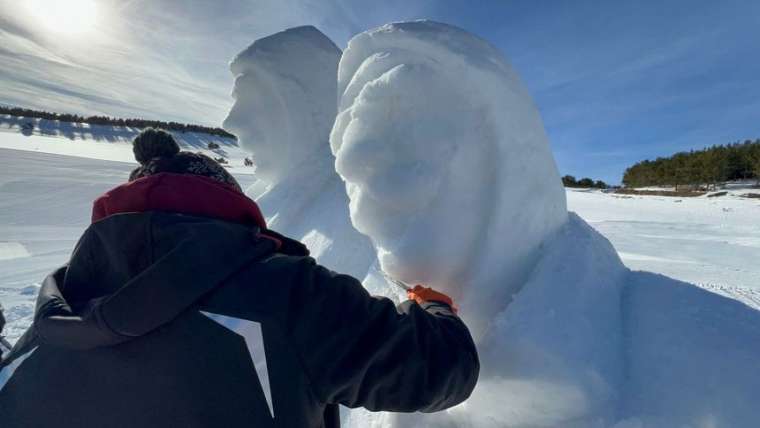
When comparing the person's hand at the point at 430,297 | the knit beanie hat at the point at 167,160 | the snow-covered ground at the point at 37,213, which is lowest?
the snow-covered ground at the point at 37,213

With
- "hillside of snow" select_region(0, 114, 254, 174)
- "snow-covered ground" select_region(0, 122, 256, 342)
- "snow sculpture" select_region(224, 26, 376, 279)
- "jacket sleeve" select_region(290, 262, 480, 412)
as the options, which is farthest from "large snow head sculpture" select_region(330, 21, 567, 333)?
"hillside of snow" select_region(0, 114, 254, 174)

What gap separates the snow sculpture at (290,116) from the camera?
11.4ft

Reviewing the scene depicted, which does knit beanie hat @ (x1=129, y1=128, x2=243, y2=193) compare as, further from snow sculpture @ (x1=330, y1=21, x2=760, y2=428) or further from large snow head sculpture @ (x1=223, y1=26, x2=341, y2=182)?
large snow head sculpture @ (x1=223, y1=26, x2=341, y2=182)

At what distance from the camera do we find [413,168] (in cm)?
145

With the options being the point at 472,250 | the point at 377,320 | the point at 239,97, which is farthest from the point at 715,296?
the point at 239,97

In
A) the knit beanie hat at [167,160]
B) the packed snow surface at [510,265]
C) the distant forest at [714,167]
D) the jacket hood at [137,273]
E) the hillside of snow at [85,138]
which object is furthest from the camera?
the distant forest at [714,167]

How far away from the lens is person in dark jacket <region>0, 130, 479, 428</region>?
2.44 feet

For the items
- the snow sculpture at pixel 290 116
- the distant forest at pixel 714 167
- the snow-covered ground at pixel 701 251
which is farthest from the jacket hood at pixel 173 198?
the distant forest at pixel 714 167

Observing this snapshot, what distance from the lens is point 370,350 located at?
0.85 metres

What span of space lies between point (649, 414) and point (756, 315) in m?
0.55

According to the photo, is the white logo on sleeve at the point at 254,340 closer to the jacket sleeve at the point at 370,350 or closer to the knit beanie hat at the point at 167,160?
the jacket sleeve at the point at 370,350

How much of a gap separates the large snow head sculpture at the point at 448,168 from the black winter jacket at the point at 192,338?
2.22 ft

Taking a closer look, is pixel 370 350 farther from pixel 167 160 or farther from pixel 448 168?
pixel 448 168

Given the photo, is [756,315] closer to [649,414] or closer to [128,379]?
[649,414]
